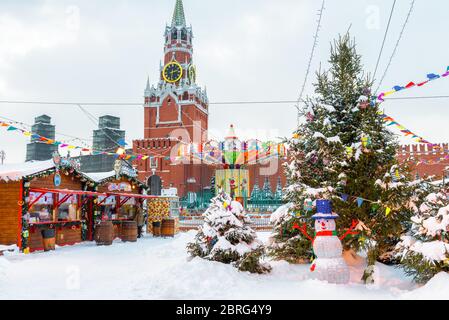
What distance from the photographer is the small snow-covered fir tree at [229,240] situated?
26.6 feet

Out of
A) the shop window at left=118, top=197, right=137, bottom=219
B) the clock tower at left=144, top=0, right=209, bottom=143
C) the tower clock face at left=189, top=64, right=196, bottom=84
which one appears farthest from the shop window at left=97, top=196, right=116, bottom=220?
the tower clock face at left=189, top=64, right=196, bottom=84

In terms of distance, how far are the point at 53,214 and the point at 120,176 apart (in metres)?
4.99

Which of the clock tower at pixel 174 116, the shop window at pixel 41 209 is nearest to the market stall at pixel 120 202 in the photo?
the shop window at pixel 41 209

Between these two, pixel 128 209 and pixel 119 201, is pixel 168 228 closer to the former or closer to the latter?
pixel 128 209

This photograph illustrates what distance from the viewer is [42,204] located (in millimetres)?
14234

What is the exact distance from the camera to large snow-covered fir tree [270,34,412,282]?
8031mm

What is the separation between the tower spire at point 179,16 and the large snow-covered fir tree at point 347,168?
5187cm

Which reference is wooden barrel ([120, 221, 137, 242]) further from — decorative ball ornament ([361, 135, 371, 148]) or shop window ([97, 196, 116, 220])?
decorative ball ornament ([361, 135, 371, 148])

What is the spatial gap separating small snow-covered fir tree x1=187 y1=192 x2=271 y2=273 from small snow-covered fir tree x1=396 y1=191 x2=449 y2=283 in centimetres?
284

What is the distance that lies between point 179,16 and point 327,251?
186 ft

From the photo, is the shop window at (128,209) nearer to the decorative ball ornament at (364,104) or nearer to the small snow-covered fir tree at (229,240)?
the small snow-covered fir tree at (229,240)

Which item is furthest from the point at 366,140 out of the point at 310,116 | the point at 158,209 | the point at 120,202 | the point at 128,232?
the point at 158,209
